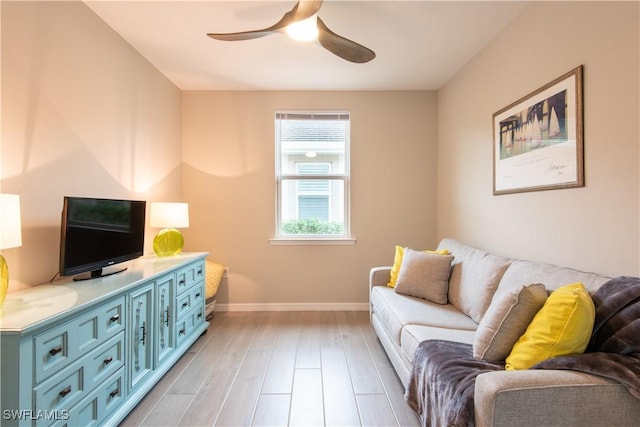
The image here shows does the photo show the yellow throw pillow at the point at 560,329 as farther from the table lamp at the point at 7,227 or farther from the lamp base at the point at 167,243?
the lamp base at the point at 167,243

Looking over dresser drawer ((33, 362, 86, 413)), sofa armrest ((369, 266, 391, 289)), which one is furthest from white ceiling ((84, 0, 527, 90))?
dresser drawer ((33, 362, 86, 413))

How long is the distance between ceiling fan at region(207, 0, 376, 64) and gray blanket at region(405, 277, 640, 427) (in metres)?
1.92

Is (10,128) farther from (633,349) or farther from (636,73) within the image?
(636,73)

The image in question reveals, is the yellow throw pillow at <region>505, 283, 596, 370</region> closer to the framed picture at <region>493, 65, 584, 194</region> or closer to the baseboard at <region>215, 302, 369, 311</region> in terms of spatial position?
the framed picture at <region>493, 65, 584, 194</region>

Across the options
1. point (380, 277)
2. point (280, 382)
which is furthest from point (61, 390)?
point (380, 277)

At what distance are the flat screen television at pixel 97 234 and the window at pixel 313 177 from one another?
164 cm

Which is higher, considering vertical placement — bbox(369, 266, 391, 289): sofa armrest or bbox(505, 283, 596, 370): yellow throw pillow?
bbox(505, 283, 596, 370): yellow throw pillow

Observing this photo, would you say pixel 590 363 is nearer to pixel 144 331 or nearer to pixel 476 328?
pixel 476 328

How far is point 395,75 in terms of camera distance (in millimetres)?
3166

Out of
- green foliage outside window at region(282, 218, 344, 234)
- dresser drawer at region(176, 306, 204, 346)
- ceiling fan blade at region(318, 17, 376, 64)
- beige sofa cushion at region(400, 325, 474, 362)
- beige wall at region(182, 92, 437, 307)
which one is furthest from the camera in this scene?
green foliage outside window at region(282, 218, 344, 234)

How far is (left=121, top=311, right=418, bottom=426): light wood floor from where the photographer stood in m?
1.77

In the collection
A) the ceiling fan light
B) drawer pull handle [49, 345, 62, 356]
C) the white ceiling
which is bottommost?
drawer pull handle [49, 345, 62, 356]

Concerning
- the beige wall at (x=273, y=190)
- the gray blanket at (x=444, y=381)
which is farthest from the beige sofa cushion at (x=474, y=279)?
the beige wall at (x=273, y=190)

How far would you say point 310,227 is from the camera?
367 centimetres
